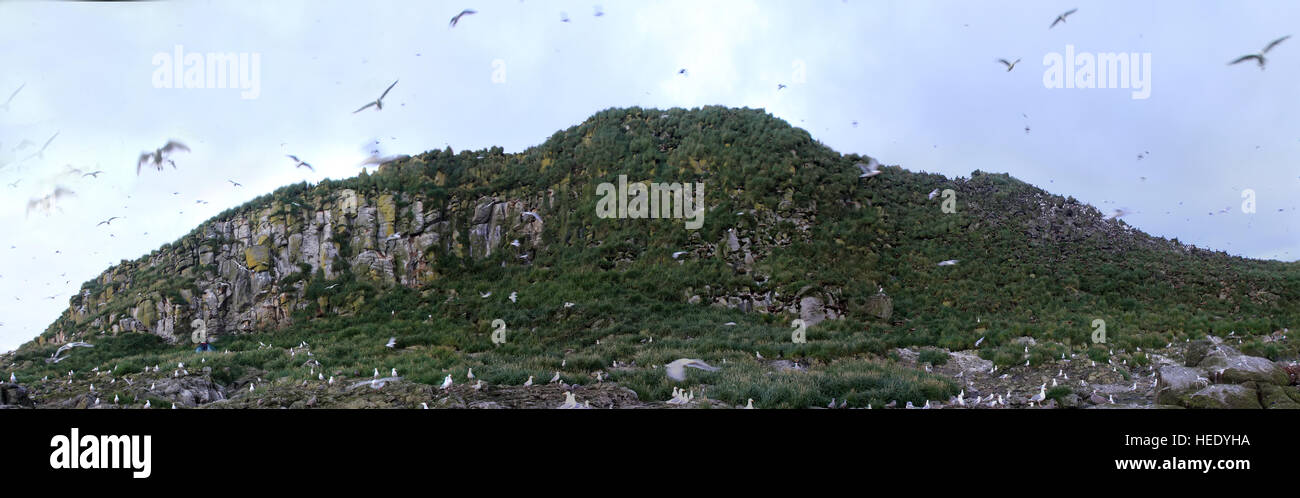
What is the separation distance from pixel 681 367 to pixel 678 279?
373 inches

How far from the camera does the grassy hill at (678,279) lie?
13.8m

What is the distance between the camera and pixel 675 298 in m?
19.9

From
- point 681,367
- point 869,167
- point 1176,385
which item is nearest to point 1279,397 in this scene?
point 1176,385

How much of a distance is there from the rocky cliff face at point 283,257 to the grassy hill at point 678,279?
125 mm

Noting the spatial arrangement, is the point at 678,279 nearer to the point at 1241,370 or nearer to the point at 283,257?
the point at 1241,370

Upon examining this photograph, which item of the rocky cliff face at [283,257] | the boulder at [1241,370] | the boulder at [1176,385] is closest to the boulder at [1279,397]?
the boulder at [1241,370]

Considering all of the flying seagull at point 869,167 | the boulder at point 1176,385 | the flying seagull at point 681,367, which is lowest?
the flying seagull at point 681,367

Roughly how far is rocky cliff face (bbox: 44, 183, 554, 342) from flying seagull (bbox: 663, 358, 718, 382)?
1445 centimetres

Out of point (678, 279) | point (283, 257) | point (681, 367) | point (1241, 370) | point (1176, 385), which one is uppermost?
point (283, 257)

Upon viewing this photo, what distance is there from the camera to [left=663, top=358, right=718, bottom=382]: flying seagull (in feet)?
33.5

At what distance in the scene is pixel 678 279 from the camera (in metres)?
20.5

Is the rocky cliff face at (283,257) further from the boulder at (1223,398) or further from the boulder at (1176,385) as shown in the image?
the boulder at (1223,398)

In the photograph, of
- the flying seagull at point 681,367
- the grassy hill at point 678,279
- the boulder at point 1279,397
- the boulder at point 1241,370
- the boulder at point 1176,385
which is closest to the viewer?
the boulder at point 1279,397
